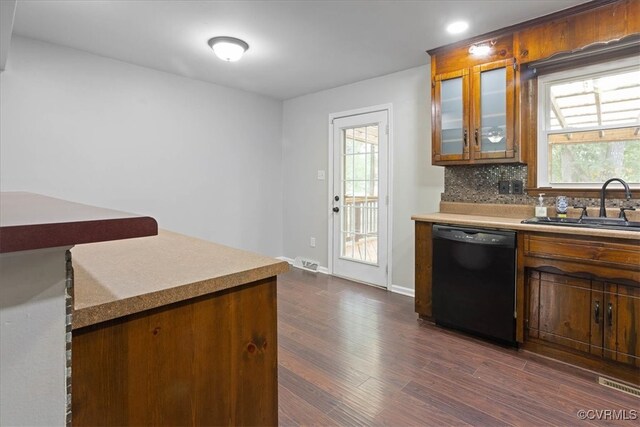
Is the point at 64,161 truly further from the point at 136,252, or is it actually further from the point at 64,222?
the point at 64,222

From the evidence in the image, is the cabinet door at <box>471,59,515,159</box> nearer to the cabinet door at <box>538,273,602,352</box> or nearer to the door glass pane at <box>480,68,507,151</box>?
the door glass pane at <box>480,68,507,151</box>

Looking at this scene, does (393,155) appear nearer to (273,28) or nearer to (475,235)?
(475,235)

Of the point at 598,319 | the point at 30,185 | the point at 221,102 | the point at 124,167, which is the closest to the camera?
the point at 598,319

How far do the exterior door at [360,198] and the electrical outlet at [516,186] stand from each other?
1.31 m

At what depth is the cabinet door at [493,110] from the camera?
2607mm

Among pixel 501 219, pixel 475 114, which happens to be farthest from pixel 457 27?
pixel 501 219

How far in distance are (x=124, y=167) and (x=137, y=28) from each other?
138 cm

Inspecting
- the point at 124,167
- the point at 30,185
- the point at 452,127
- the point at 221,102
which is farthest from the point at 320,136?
the point at 30,185

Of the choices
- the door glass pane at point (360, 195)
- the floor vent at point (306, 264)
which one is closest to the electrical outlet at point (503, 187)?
the door glass pane at point (360, 195)

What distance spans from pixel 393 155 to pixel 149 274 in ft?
10.5

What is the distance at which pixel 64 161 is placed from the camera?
309cm

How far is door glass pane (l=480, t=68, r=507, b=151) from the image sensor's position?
8.69ft

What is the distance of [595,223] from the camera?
2307 millimetres

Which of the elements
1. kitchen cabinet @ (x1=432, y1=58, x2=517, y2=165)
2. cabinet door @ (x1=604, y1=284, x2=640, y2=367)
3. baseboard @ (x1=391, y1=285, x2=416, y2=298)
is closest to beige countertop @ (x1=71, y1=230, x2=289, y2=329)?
cabinet door @ (x1=604, y1=284, x2=640, y2=367)
